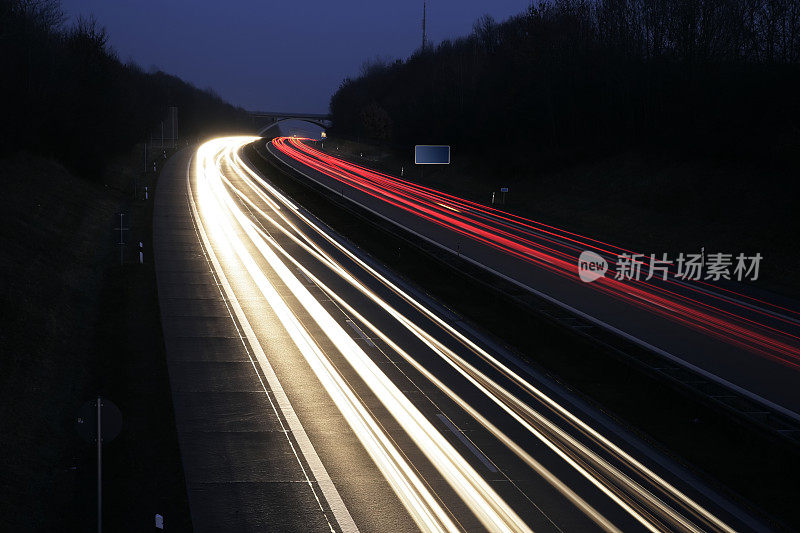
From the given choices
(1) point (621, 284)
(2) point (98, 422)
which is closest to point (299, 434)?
(2) point (98, 422)

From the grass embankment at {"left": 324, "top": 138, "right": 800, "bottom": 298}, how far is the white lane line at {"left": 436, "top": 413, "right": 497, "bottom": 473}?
19964 mm

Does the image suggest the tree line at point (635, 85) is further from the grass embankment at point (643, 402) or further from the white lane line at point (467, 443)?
the white lane line at point (467, 443)

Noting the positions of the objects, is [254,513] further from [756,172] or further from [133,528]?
[756,172]

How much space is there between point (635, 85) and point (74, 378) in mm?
57492

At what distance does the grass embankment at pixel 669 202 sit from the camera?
120 ft

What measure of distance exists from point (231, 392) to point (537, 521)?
8.43 m

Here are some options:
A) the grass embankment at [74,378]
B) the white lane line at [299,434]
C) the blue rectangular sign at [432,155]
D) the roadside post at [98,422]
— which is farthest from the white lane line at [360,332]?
the blue rectangular sign at [432,155]

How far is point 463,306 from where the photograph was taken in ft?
88.3

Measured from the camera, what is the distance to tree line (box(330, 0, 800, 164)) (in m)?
49.0

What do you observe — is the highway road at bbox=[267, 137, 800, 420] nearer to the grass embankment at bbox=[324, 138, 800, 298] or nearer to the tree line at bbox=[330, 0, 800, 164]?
the grass embankment at bbox=[324, 138, 800, 298]

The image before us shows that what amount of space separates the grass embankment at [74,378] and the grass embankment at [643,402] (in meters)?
9.13

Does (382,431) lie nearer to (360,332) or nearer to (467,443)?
(467,443)

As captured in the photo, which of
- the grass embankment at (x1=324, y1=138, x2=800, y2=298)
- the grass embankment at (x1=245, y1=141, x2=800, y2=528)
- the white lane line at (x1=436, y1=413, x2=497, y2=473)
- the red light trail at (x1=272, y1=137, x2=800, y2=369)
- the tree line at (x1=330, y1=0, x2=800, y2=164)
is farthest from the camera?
the tree line at (x1=330, y1=0, x2=800, y2=164)

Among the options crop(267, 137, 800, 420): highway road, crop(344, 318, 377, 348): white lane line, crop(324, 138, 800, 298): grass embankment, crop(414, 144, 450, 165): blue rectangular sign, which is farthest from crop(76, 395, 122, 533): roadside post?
crop(414, 144, 450, 165): blue rectangular sign
